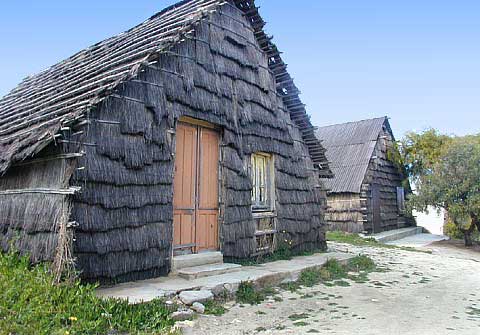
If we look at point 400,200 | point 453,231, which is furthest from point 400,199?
point 453,231

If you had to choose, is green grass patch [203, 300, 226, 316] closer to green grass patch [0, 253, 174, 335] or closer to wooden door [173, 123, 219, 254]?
green grass patch [0, 253, 174, 335]

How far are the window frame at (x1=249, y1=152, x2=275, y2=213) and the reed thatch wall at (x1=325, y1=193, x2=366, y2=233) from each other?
10.8 metres

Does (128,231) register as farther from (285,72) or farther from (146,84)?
(285,72)

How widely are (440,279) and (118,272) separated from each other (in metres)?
7.66

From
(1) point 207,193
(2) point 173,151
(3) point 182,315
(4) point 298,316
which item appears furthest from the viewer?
(1) point 207,193

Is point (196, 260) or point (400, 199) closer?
point (196, 260)

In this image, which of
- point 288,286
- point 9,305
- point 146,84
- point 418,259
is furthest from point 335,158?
point 9,305

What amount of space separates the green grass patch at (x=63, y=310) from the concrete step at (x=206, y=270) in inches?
58.5

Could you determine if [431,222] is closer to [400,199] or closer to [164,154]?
[400,199]

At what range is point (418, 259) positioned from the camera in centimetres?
1294

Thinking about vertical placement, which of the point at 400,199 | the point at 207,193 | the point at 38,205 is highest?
the point at 400,199

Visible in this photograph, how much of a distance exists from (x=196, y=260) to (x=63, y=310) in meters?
3.13

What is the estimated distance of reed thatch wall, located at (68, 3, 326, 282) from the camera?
598cm

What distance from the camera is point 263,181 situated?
10.0 m
